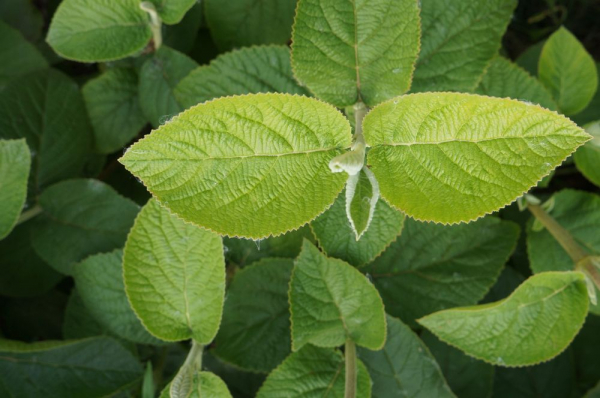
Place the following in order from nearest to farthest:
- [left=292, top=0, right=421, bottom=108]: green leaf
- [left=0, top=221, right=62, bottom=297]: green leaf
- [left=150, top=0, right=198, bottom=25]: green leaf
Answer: [left=292, top=0, right=421, bottom=108]: green leaf, [left=150, top=0, right=198, bottom=25]: green leaf, [left=0, top=221, right=62, bottom=297]: green leaf

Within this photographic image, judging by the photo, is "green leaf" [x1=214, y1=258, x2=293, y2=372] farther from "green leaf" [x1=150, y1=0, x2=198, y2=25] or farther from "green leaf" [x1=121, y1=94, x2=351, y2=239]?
"green leaf" [x1=150, y1=0, x2=198, y2=25]

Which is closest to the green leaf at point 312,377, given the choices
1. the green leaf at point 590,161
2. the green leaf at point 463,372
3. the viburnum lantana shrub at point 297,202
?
the viburnum lantana shrub at point 297,202

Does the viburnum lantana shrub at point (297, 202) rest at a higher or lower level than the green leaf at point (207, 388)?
higher

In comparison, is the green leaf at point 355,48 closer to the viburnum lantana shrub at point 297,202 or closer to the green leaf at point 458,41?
the viburnum lantana shrub at point 297,202

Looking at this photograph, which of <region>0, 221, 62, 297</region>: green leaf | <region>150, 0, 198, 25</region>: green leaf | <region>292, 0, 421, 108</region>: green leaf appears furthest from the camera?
<region>0, 221, 62, 297</region>: green leaf

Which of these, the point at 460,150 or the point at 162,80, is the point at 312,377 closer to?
the point at 460,150

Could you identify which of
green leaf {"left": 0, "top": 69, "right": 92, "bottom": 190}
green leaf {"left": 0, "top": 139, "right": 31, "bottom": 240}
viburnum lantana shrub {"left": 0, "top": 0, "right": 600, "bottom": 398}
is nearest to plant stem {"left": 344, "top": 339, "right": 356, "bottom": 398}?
viburnum lantana shrub {"left": 0, "top": 0, "right": 600, "bottom": 398}

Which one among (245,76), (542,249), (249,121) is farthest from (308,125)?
(542,249)
